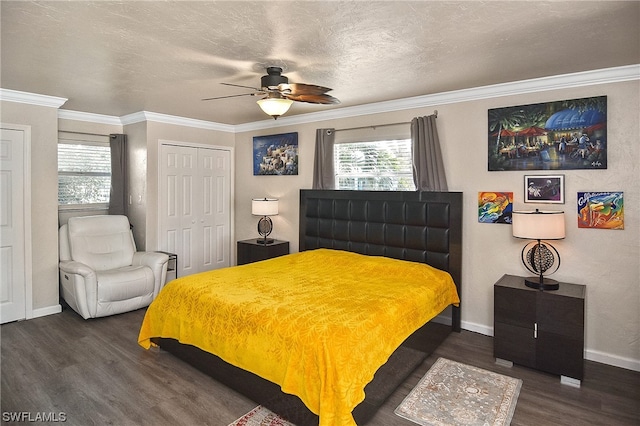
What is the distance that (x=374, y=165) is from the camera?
182 inches

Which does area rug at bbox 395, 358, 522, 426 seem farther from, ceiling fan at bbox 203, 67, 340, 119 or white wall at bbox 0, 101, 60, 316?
white wall at bbox 0, 101, 60, 316

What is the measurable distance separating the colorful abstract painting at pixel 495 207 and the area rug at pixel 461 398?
144 cm

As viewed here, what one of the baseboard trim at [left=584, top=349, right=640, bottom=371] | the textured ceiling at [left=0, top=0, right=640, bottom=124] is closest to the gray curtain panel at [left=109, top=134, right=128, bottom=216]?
the textured ceiling at [left=0, top=0, right=640, bottom=124]

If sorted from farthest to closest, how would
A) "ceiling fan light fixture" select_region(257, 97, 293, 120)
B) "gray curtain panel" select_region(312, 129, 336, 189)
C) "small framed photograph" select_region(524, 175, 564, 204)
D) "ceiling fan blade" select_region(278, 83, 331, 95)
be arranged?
"gray curtain panel" select_region(312, 129, 336, 189)
"small framed photograph" select_region(524, 175, 564, 204)
"ceiling fan light fixture" select_region(257, 97, 293, 120)
"ceiling fan blade" select_region(278, 83, 331, 95)

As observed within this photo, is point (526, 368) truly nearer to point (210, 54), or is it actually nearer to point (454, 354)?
point (454, 354)

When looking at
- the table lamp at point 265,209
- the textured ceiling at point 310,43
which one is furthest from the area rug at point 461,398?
the table lamp at point 265,209

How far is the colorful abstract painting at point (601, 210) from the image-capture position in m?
3.21

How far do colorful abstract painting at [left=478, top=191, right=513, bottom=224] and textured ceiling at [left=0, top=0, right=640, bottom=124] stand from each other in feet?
3.54

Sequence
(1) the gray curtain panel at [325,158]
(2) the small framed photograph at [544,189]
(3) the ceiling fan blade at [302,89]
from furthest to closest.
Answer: (1) the gray curtain panel at [325,158], (2) the small framed photograph at [544,189], (3) the ceiling fan blade at [302,89]

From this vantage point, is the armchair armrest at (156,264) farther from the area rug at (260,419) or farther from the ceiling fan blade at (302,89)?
the ceiling fan blade at (302,89)

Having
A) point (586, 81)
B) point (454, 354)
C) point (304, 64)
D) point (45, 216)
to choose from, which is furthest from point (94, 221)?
point (586, 81)

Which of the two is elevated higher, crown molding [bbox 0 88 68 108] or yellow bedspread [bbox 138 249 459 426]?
crown molding [bbox 0 88 68 108]

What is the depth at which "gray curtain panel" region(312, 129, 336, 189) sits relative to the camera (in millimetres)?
4941

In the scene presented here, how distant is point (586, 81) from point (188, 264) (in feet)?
17.3
